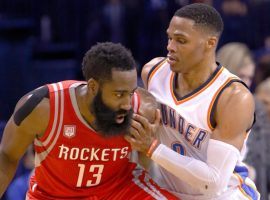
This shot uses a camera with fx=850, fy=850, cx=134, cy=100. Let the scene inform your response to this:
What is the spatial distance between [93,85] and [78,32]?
14.6ft

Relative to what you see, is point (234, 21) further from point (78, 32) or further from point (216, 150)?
point (216, 150)

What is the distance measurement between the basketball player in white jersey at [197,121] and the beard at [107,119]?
3.3 inches

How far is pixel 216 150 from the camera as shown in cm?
477

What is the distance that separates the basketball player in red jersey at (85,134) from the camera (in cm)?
468

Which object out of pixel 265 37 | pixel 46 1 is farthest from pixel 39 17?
pixel 265 37

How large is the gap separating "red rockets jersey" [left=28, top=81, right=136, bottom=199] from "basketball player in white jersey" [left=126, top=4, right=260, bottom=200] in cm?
18

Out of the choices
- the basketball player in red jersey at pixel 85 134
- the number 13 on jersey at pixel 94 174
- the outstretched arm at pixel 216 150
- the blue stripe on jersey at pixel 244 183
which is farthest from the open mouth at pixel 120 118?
the blue stripe on jersey at pixel 244 183

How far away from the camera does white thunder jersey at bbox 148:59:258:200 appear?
16.1 feet

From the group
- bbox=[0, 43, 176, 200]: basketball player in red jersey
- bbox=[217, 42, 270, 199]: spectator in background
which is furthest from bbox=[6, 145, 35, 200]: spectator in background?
bbox=[0, 43, 176, 200]: basketball player in red jersey

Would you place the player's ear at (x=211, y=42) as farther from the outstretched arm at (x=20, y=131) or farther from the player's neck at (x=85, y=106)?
the outstretched arm at (x=20, y=131)

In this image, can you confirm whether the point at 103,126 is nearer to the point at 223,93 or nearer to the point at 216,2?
the point at 223,93

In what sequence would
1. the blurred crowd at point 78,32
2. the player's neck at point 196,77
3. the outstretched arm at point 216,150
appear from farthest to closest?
1. the blurred crowd at point 78,32
2. the player's neck at point 196,77
3. the outstretched arm at point 216,150

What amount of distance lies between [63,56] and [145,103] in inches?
170

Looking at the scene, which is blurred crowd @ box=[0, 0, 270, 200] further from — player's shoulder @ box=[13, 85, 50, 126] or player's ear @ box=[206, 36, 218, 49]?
player's shoulder @ box=[13, 85, 50, 126]
